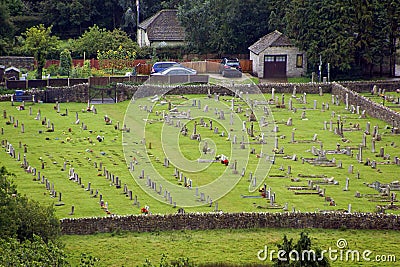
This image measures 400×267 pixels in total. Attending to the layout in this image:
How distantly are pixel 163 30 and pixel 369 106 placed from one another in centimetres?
2639

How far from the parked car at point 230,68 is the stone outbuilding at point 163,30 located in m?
6.34

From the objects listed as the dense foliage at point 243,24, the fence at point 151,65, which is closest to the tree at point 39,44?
the fence at point 151,65

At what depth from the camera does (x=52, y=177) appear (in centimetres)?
4216

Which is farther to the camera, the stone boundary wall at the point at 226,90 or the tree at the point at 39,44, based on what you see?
the tree at the point at 39,44

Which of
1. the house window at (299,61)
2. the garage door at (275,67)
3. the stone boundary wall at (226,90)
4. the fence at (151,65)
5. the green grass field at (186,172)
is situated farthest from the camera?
the fence at (151,65)

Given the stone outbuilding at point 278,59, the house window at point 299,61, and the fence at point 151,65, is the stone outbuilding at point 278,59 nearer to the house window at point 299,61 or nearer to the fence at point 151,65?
the house window at point 299,61

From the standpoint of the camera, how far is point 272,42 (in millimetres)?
72125

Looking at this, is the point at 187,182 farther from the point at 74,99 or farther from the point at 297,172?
the point at 74,99

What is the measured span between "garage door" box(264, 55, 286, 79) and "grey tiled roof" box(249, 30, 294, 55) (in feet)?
3.33

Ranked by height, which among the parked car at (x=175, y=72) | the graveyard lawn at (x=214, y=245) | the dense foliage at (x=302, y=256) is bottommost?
the graveyard lawn at (x=214, y=245)

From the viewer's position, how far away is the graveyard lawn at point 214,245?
3312 cm

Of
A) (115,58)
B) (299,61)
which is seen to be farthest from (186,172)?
(115,58)

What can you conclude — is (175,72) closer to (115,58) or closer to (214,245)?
(115,58)

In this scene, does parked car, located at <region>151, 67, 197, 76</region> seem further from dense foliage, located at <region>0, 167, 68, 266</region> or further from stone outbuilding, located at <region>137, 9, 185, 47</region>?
dense foliage, located at <region>0, 167, 68, 266</region>
